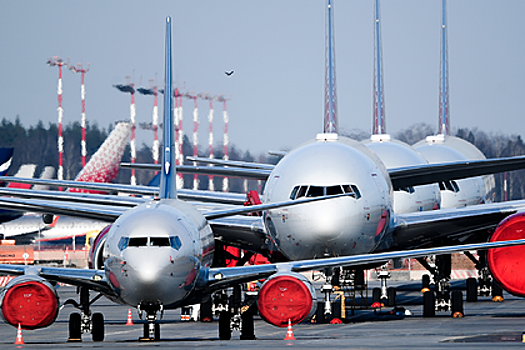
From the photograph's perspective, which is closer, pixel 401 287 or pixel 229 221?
pixel 229 221

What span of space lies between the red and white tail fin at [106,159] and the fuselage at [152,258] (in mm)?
62208

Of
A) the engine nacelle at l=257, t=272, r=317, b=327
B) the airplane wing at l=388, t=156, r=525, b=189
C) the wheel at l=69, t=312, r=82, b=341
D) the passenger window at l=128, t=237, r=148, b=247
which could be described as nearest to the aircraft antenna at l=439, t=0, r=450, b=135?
the airplane wing at l=388, t=156, r=525, b=189

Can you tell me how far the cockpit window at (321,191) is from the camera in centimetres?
2464

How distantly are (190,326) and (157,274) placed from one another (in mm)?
7465

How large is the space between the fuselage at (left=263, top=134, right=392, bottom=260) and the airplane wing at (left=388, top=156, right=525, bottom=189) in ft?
5.16

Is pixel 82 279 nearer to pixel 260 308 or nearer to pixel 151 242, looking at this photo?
pixel 151 242

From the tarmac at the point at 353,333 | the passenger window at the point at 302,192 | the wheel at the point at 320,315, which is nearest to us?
the tarmac at the point at 353,333

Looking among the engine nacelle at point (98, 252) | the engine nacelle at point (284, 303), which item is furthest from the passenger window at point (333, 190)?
the engine nacelle at point (284, 303)

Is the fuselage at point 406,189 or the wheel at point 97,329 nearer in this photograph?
the wheel at point 97,329

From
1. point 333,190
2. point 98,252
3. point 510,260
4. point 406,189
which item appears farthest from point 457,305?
point 98,252

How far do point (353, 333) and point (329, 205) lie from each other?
3.97 m

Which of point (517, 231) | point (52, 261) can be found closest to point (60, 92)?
point (52, 261)

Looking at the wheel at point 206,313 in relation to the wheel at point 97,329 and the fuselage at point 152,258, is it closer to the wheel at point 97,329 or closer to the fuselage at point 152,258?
the wheel at point 97,329

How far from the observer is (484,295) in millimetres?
38031
